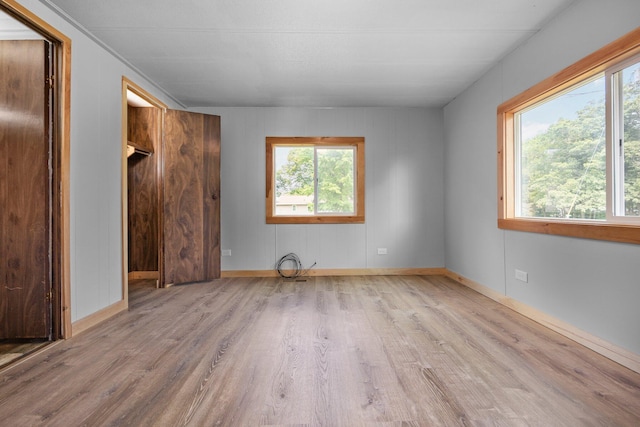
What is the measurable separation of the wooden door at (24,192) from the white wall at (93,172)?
0.64ft

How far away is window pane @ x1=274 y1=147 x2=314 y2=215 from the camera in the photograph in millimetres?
4965

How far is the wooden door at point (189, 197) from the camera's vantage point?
421cm

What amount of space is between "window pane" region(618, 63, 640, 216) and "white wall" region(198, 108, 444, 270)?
2839 mm

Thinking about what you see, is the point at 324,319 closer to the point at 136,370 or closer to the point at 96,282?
the point at 136,370

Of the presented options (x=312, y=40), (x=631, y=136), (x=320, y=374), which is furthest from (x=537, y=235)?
(x=312, y=40)

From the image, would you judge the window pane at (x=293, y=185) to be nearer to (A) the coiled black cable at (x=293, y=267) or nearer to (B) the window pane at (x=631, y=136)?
(A) the coiled black cable at (x=293, y=267)

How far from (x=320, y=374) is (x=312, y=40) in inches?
108

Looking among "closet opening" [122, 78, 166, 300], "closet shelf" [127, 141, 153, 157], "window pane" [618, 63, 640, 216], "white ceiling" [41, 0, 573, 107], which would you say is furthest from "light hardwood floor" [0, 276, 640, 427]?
"white ceiling" [41, 0, 573, 107]

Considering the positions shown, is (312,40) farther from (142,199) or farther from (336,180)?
(142,199)

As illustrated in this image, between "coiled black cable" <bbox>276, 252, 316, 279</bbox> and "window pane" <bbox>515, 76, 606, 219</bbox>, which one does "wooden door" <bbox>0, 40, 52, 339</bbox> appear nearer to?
"coiled black cable" <bbox>276, 252, 316, 279</bbox>

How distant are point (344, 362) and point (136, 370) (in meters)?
1.29

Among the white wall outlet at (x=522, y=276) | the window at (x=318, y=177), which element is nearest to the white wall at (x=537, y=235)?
the white wall outlet at (x=522, y=276)

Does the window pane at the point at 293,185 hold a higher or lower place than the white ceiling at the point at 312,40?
lower

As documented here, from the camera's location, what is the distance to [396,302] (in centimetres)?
343
